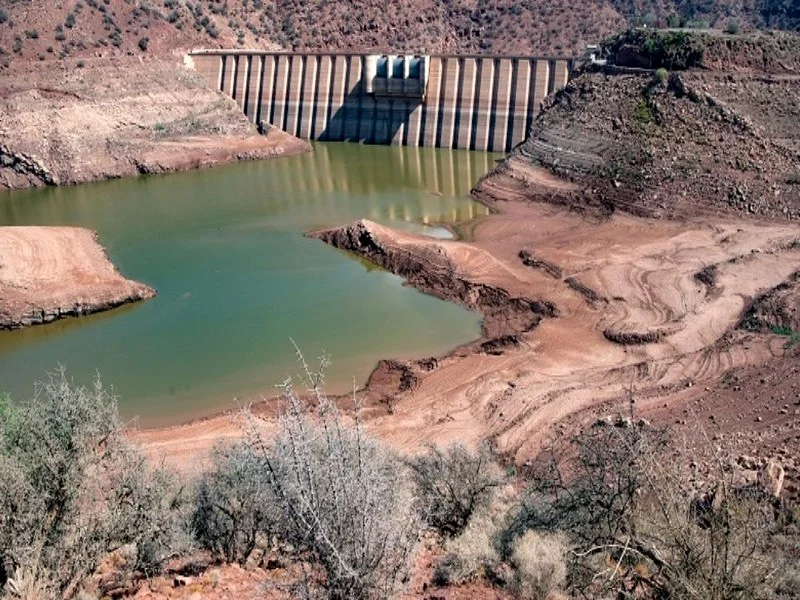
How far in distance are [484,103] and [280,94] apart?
17.0 m

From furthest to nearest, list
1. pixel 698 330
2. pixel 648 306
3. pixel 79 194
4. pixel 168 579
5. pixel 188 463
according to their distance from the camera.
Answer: pixel 79 194 → pixel 648 306 → pixel 698 330 → pixel 188 463 → pixel 168 579

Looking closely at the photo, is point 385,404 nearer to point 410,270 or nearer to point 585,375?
point 585,375

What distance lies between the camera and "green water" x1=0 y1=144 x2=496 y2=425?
25.3 meters

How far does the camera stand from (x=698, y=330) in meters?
26.2

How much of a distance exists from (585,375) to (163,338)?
14.9m

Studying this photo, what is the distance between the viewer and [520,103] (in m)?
54.8

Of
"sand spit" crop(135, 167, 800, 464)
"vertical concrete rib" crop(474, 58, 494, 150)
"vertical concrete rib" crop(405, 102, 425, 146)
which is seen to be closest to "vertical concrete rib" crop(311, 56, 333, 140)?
"vertical concrete rib" crop(405, 102, 425, 146)

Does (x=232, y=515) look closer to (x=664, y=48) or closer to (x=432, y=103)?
(x=664, y=48)

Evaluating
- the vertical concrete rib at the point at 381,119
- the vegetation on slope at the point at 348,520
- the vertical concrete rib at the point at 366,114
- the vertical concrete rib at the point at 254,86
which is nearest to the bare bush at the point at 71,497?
the vegetation on slope at the point at 348,520

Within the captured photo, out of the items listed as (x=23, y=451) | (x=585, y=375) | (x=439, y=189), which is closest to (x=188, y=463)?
(x=23, y=451)

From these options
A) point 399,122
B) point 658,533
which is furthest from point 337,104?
point 658,533

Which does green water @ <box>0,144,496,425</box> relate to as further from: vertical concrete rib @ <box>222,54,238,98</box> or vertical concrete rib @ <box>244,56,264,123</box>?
vertical concrete rib @ <box>222,54,238,98</box>

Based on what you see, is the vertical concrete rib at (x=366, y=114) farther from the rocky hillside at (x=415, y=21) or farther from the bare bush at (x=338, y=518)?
the bare bush at (x=338, y=518)

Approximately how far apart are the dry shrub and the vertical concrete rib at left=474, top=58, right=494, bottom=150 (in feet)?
158
